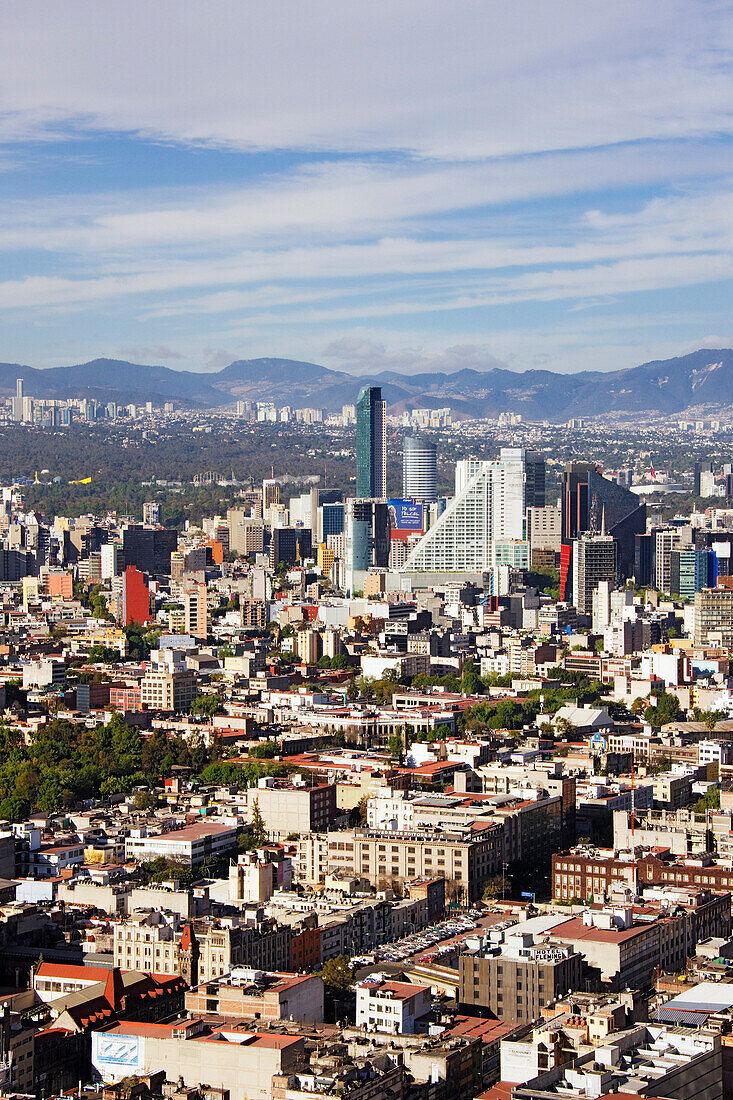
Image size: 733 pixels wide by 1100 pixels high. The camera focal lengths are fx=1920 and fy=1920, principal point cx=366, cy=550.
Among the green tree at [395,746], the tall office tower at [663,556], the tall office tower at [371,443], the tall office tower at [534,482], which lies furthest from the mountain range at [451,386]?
the green tree at [395,746]

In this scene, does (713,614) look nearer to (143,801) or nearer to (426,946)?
(143,801)

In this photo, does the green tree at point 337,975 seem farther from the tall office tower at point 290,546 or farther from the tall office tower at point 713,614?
the tall office tower at point 290,546

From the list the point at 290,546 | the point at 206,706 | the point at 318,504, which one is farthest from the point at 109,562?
the point at 206,706

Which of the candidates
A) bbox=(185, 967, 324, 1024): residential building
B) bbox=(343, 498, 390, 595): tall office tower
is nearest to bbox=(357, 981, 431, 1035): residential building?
bbox=(185, 967, 324, 1024): residential building

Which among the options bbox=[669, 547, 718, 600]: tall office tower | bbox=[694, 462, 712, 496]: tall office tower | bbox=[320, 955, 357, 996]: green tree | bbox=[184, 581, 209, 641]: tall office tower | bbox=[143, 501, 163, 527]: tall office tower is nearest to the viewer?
bbox=[320, 955, 357, 996]: green tree

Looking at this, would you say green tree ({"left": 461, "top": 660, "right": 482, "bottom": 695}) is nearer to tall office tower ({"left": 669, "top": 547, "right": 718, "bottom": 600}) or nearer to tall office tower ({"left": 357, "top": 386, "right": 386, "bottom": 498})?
tall office tower ({"left": 669, "top": 547, "right": 718, "bottom": 600})

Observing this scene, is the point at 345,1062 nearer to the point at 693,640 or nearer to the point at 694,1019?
the point at 694,1019
